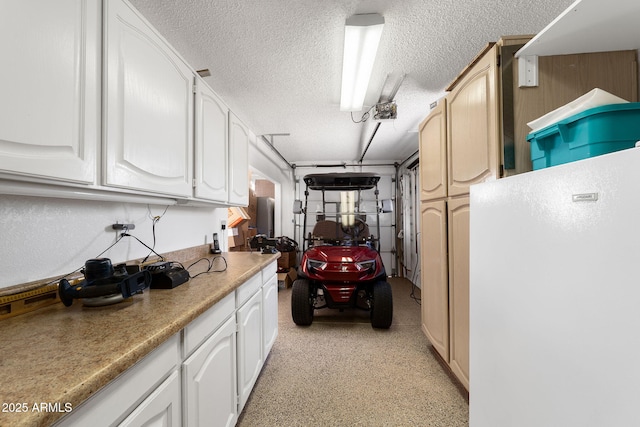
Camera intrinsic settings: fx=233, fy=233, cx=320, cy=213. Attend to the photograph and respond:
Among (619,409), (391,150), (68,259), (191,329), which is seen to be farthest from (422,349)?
(391,150)

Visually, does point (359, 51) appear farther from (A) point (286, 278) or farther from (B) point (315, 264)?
Answer: (A) point (286, 278)

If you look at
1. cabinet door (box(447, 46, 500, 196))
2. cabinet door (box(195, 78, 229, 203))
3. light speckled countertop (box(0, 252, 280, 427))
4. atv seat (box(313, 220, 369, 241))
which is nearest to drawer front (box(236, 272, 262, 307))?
light speckled countertop (box(0, 252, 280, 427))

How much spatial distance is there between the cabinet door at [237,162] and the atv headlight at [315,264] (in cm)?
98

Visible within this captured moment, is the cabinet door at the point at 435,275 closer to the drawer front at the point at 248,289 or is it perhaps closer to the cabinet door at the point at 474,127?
the cabinet door at the point at 474,127

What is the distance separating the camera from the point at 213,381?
1.06 metres

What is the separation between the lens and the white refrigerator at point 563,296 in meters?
0.52

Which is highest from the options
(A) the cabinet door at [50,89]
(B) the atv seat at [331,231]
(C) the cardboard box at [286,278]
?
(A) the cabinet door at [50,89]

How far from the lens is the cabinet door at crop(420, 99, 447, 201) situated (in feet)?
5.92

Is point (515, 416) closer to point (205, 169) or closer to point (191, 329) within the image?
point (191, 329)

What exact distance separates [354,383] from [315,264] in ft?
3.82

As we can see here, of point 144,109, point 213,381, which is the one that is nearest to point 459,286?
point 213,381

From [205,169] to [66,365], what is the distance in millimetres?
1257

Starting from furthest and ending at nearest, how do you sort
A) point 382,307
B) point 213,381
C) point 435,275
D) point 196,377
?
point 382,307 → point 435,275 → point 213,381 → point 196,377

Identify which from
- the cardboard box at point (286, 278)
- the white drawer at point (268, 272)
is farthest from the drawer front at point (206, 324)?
the cardboard box at point (286, 278)
